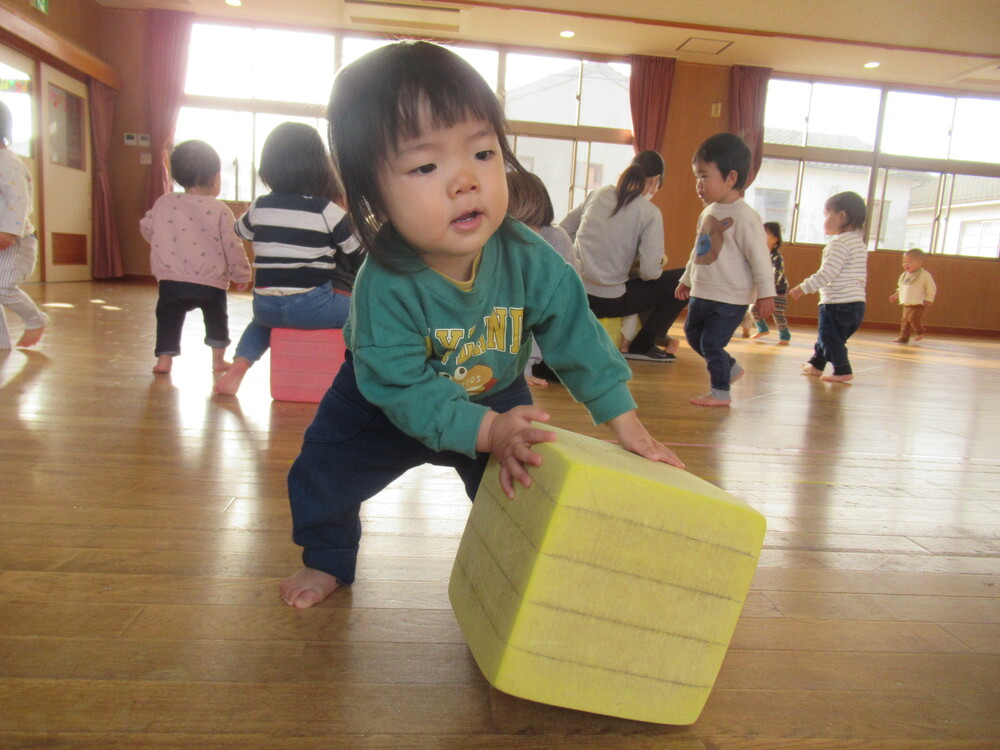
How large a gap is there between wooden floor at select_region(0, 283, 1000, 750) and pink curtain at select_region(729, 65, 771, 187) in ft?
21.3

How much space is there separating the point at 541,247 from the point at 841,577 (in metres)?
0.75

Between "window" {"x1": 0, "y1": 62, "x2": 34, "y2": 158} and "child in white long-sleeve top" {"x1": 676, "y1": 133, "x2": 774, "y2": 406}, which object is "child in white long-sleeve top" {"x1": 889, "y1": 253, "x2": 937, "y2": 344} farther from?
"window" {"x1": 0, "y1": 62, "x2": 34, "y2": 158}

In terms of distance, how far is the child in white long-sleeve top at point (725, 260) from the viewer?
8.92 ft

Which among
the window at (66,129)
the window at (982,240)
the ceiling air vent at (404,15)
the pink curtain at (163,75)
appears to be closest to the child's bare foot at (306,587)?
the ceiling air vent at (404,15)

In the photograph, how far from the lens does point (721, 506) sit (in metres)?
0.72

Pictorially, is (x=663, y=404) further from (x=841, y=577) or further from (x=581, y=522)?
(x=581, y=522)

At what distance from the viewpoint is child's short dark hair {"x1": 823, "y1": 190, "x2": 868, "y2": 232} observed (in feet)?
12.6

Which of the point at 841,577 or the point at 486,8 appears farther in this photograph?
the point at 486,8

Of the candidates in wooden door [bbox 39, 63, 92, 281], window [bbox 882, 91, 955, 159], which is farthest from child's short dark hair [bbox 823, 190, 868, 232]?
wooden door [bbox 39, 63, 92, 281]

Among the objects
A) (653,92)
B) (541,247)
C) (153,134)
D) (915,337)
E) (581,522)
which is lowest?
(915,337)

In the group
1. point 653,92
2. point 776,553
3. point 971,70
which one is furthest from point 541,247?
point 971,70

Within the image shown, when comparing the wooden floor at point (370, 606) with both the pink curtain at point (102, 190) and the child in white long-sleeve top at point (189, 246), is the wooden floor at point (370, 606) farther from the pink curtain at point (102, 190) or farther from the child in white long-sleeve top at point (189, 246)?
the pink curtain at point (102, 190)

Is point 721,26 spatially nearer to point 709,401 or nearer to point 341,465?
point 709,401

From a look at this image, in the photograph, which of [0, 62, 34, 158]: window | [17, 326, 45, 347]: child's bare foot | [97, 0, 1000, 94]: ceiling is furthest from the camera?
[97, 0, 1000, 94]: ceiling
